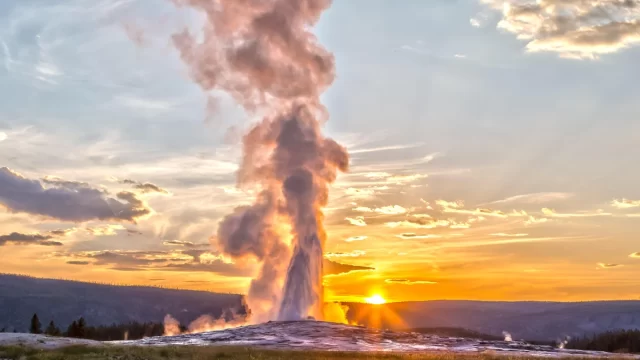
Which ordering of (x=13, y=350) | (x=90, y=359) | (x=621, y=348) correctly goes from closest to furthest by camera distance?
(x=90, y=359), (x=13, y=350), (x=621, y=348)

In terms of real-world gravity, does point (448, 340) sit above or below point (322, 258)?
below

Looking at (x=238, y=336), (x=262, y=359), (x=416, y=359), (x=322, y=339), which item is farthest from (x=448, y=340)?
(x=262, y=359)

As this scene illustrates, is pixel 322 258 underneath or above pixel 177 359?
above

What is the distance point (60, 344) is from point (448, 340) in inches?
2305

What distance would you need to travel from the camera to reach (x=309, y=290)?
141m

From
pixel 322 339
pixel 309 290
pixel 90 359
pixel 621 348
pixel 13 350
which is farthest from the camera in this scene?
pixel 621 348

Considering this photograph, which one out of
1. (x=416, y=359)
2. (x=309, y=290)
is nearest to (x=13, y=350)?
(x=416, y=359)

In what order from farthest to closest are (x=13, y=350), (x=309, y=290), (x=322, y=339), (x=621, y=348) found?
(x=621, y=348), (x=309, y=290), (x=322, y=339), (x=13, y=350)

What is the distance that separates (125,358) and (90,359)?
9.69 feet

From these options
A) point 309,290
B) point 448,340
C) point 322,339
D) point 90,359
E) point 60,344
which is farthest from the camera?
point 309,290

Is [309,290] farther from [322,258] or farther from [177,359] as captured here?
[177,359]

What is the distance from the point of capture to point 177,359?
6297 centimetres

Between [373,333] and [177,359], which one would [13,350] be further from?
[373,333]

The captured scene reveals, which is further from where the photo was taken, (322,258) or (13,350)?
(322,258)
